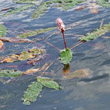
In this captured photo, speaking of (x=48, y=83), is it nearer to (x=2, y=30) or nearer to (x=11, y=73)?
(x=11, y=73)

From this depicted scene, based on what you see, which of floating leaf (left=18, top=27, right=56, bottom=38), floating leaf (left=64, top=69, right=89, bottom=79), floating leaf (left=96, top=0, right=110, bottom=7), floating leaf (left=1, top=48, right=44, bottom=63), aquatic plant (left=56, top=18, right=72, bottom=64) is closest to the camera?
floating leaf (left=64, top=69, right=89, bottom=79)

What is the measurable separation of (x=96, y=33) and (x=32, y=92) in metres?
1.10

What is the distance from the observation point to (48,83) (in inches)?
67.4

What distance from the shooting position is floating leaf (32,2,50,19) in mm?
3341

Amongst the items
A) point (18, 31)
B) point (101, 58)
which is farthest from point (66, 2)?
point (101, 58)

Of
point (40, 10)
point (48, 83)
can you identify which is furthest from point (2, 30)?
point (48, 83)

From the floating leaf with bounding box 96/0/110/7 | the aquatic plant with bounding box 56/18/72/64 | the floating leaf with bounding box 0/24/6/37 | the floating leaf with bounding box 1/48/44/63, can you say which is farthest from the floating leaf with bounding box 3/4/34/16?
the aquatic plant with bounding box 56/18/72/64

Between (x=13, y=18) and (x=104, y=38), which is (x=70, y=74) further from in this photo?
(x=13, y=18)

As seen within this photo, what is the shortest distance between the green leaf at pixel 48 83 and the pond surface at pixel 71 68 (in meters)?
0.04

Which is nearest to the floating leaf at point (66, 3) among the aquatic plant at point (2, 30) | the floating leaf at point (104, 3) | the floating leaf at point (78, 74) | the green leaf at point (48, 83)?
the floating leaf at point (104, 3)

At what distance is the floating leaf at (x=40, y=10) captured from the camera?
334 centimetres

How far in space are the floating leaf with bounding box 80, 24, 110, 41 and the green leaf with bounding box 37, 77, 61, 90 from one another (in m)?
0.75

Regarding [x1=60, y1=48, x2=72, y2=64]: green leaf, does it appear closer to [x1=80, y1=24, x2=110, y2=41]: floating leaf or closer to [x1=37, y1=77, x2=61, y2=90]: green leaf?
[x1=37, y1=77, x2=61, y2=90]: green leaf

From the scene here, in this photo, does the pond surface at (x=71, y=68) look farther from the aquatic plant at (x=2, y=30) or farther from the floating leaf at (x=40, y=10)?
the floating leaf at (x=40, y=10)
